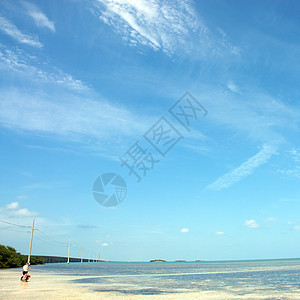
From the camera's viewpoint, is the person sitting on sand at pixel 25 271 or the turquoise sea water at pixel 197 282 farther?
the person sitting on sand at pixel 25 271

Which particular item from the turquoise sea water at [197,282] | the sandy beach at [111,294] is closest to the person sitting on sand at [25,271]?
the sandy beach at [111,294]

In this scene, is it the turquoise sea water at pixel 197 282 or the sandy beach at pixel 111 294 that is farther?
the turquoise sea water at pixel 197 282

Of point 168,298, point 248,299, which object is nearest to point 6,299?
point 168,298

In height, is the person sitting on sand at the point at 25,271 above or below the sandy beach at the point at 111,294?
above

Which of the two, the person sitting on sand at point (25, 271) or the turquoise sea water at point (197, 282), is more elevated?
the person sitting on sand at point (25, 271)

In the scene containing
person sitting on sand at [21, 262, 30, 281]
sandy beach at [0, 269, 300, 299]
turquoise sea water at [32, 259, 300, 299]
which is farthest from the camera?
person sitting on sand at [21, 262, 30, 281]

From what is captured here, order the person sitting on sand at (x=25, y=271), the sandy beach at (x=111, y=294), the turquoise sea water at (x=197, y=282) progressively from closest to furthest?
1. the sandy beach at (x=111, y=294)
2. the turquoise sea water at (x=197, y=282)
3. the person sitting on sand at (x=25, y=271)

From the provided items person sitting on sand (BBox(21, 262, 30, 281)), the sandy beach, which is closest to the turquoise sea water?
the sandy beach

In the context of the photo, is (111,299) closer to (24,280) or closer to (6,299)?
(6,299)

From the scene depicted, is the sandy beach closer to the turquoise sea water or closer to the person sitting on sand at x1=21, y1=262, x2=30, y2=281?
the turquoise sea water

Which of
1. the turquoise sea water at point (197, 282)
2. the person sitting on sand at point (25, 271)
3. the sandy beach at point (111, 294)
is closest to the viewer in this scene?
the sandy beach at point (111, 294)

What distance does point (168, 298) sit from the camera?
80.2ft

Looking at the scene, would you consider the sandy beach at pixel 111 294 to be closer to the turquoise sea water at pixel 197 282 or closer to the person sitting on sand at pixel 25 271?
the turquoise sea water at pixel 197 282

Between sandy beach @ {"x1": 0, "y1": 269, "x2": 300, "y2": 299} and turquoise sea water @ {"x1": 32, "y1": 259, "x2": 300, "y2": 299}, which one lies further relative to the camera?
turquoise sea water @ {"x1": 32, "y1": 259, "x2": 300, "y2": 299}
